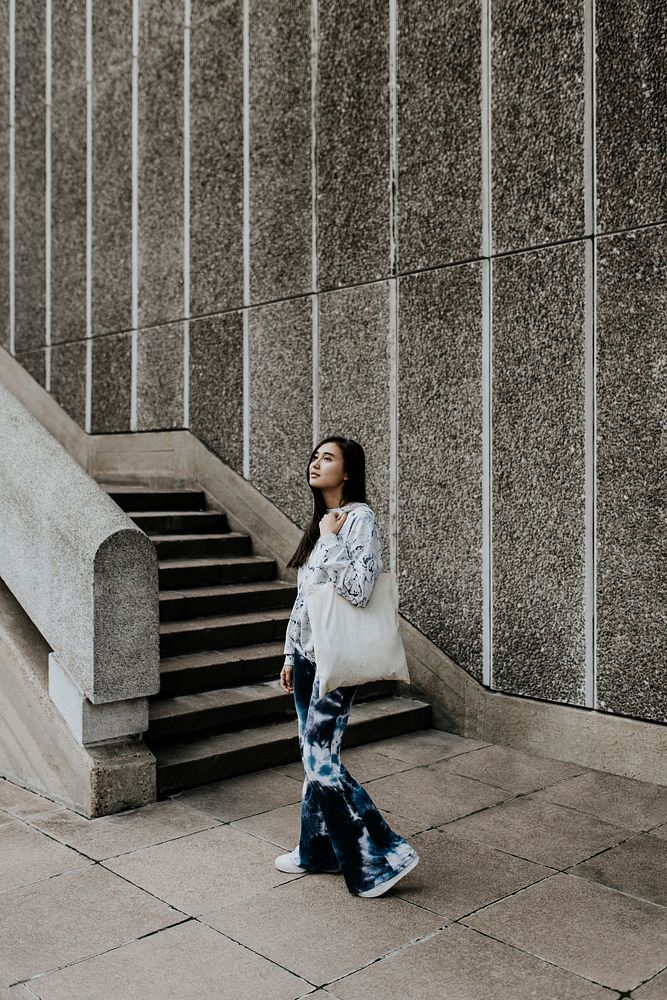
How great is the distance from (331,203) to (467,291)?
1548mm

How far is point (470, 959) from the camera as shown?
11.0 feet

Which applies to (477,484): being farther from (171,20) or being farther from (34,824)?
(171,20)

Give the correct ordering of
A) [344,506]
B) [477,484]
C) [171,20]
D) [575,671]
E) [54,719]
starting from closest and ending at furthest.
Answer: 1. [344,506]
2. [54,719]
3. [575,671]
4. [477,484]
5. [171,20]

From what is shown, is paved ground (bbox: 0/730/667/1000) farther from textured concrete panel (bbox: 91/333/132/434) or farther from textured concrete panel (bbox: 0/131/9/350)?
textured concrete panel (bbox: 0/131/9/350)

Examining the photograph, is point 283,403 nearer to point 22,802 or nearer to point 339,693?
point 22,802

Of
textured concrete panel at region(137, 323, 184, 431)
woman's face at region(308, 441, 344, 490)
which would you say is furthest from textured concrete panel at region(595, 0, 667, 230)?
textured concrete panel at region(137, 323, 184, 431)

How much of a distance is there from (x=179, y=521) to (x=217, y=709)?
251cm

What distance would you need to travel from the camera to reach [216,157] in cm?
815

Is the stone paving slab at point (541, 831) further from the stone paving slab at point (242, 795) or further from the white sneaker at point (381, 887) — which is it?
the stone paving slab at point (242, 795)

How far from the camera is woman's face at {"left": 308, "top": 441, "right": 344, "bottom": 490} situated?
3.89 meters

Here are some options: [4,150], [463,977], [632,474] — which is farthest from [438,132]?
[4,150]

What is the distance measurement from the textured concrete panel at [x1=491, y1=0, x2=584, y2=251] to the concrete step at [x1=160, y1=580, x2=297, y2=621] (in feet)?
9.66

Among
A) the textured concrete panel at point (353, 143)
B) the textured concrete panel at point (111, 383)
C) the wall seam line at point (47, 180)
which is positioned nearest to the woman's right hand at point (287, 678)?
the textured concrete panel at point (353, 143)

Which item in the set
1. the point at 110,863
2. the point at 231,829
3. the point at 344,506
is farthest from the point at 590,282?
the point at 110,863
